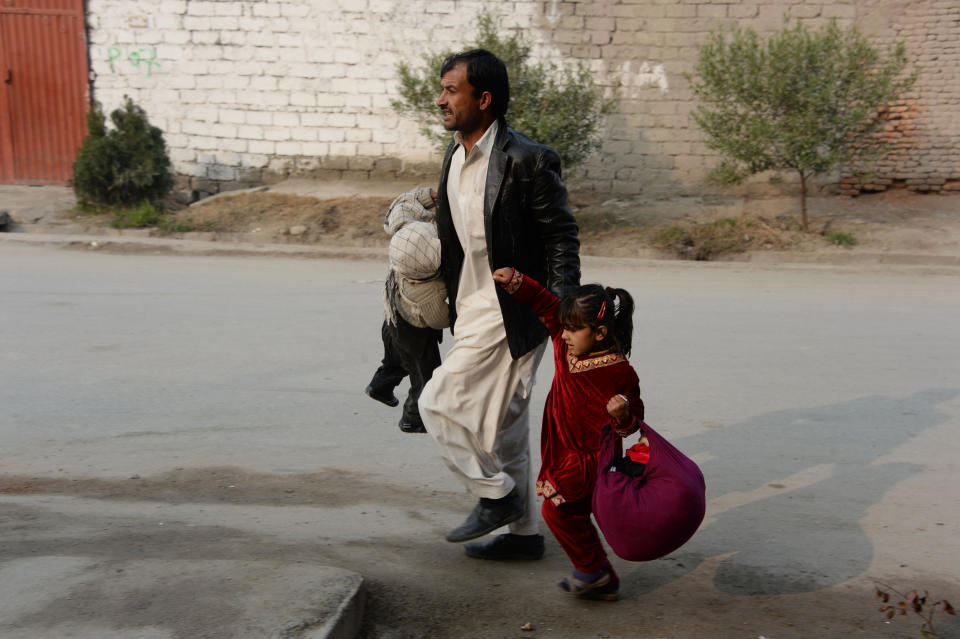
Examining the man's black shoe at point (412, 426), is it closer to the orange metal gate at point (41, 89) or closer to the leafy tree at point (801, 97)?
the leafy tree at point (801, 97)

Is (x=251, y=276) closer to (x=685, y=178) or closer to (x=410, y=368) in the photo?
(x=410, y=368)

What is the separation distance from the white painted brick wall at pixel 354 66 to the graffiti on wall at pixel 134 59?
0.06 feet

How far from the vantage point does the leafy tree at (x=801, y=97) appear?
1216cm

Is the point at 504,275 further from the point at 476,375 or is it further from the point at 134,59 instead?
the point at 134,59

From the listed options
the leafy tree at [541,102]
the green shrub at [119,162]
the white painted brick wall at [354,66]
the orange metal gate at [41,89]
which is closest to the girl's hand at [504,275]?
the leafy tree at [541,102]

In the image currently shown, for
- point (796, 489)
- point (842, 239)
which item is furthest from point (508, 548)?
point (842, 239)

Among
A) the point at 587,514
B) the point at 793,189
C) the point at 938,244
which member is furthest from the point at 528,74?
the point at 587,514

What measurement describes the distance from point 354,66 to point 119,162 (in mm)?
4179

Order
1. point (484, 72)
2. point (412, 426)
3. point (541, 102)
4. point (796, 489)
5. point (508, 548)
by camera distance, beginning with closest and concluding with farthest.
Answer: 1. point (484, 72)
2. point (508, 548)
3. point (412, 426)
4. point (796, 489)
5. point (541, 102)

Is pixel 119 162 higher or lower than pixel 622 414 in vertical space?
higher

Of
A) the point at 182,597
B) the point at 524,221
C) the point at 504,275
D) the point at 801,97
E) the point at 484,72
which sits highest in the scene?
the point at 801,97

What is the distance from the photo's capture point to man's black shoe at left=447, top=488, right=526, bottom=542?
3.24 m

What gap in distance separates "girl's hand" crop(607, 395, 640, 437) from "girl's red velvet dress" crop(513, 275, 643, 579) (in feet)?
0.19

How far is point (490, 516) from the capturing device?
3.25 m
